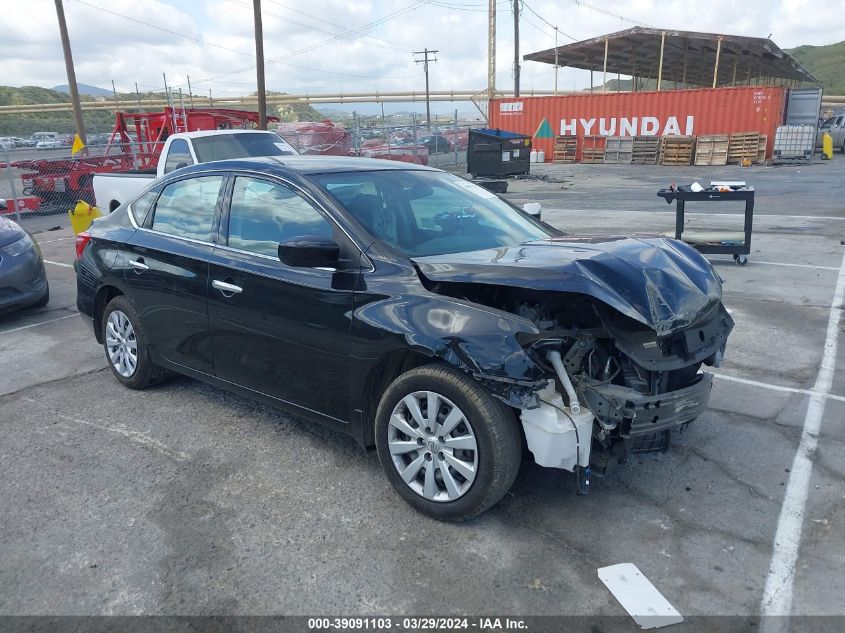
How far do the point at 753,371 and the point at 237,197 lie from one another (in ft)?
12.9

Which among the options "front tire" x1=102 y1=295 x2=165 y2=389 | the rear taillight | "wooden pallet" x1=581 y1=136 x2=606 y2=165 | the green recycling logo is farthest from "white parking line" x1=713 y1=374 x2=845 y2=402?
the green recycling logo

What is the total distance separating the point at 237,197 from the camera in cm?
418

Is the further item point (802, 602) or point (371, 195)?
point (371, 195)

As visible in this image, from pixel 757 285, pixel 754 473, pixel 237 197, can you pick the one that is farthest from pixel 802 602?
pixel 757 285

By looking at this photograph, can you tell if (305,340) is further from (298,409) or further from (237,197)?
(237,197)

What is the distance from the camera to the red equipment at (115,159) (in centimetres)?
1605

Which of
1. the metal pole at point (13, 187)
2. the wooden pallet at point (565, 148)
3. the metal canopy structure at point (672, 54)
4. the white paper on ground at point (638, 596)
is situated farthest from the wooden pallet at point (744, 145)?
the white paper on ground at point (638, 596)

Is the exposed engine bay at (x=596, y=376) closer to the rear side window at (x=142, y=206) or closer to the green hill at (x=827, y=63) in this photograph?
the rear side window at (x=142, y=206)

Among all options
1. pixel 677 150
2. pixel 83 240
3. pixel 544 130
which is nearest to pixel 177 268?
pixel 83 240

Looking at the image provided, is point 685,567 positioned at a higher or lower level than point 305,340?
lower

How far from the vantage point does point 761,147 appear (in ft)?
89.8

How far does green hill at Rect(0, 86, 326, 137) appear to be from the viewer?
6519cm

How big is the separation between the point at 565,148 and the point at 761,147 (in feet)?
26.4

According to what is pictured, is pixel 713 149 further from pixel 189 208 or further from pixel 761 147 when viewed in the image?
pixel 189 208
